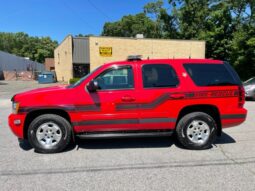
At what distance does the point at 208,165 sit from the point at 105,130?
206cm

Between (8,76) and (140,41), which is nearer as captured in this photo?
(140,41)

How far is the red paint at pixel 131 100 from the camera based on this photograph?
200 inches

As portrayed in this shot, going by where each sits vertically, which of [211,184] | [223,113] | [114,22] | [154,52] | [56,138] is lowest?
[211,184]

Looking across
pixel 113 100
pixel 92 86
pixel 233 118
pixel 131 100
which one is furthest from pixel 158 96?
pixel 233 118

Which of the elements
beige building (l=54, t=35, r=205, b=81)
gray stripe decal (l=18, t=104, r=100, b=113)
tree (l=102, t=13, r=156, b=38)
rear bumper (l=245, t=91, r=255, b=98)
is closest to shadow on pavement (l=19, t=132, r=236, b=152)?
gray stripe decal (l=18, t=104, r=100, b=113)

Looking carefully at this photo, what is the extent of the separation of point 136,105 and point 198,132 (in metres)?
1.45

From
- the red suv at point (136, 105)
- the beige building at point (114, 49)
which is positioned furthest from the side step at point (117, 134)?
the beige building at point (114, 49)

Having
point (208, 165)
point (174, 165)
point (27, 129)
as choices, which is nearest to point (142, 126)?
point (174, 165)

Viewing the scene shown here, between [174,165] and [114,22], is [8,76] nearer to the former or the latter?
[114,22]

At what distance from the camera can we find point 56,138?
5207 millimetres

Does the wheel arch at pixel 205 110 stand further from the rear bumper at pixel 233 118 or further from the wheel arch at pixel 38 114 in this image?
the wheel arch at pixel 38 114

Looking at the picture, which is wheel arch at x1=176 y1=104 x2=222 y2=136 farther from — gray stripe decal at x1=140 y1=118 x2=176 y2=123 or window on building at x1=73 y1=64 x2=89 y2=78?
window on building at x1=73 y1=64 x2=89 y2=78

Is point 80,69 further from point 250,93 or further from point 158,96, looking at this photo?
Answer: point 158,96

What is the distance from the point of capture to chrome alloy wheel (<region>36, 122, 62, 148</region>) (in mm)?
5172
